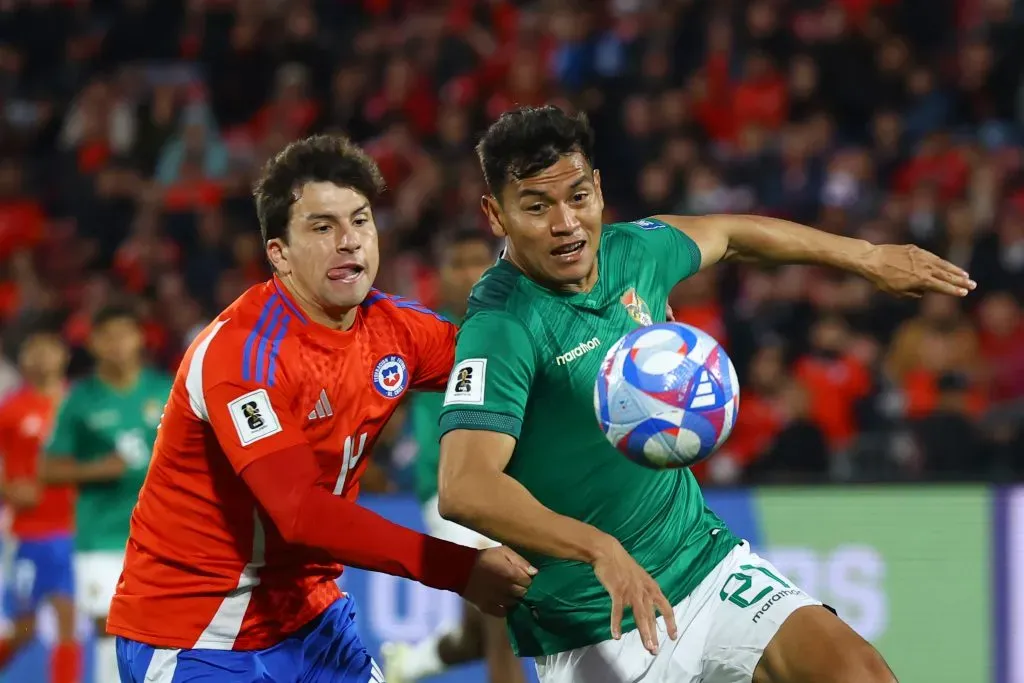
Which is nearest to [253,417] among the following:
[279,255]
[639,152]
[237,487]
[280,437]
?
[280,437]

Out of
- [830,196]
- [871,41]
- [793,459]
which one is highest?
[871,41]

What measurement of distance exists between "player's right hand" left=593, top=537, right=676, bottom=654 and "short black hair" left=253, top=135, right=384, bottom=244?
4.45 ft

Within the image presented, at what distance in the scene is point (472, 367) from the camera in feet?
13.1

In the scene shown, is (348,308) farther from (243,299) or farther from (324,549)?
(324,549)

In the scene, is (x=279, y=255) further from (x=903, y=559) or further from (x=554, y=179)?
(x=903, y=559)

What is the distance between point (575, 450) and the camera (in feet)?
13.9

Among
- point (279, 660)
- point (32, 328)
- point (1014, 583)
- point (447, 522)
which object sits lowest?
point (1014, 583)

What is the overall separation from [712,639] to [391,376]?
3.91 ft

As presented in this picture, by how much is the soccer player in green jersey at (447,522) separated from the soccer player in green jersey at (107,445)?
4.83 ft

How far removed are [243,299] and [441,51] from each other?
940cm

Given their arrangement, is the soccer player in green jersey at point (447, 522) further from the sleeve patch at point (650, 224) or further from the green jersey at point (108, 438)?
the sleeve patch at point (650, 224)

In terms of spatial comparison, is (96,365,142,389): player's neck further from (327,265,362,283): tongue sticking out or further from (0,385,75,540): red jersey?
(327,265,362,283): tongue sticking out

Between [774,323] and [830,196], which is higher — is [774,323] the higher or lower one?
the lower one

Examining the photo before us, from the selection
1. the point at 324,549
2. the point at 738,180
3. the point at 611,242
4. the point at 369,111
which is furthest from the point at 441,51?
the point at 324,549
